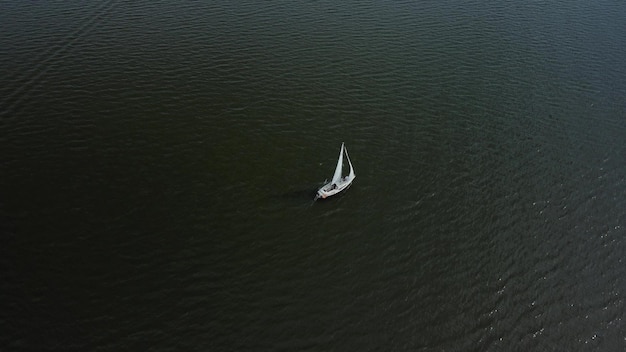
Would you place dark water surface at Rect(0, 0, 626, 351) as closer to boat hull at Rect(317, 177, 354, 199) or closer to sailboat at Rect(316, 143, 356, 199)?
boat hull at Rect(317, 177, 354, 199)

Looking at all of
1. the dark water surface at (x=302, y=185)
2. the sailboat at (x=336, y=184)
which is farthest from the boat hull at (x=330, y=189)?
the dark water surface at (x=302, y=185)

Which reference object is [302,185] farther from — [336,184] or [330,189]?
[336,184]

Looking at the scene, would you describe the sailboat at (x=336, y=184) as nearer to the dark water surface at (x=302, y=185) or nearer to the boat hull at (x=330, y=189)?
the boat hull at (x=330, y=189)

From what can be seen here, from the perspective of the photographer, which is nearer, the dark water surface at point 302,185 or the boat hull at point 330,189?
the dark water surface at point 302,185

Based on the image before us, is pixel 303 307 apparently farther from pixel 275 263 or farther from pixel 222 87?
pixel 222 87

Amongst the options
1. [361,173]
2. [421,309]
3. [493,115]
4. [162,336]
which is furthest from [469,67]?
[162,336]

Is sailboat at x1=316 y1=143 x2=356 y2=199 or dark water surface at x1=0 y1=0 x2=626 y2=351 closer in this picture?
dark water surface at x1=0 y1=0 x2=626 y2=351

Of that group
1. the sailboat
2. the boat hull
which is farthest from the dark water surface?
the sailboat

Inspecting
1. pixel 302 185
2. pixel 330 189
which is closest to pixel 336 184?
pixel 330 189
